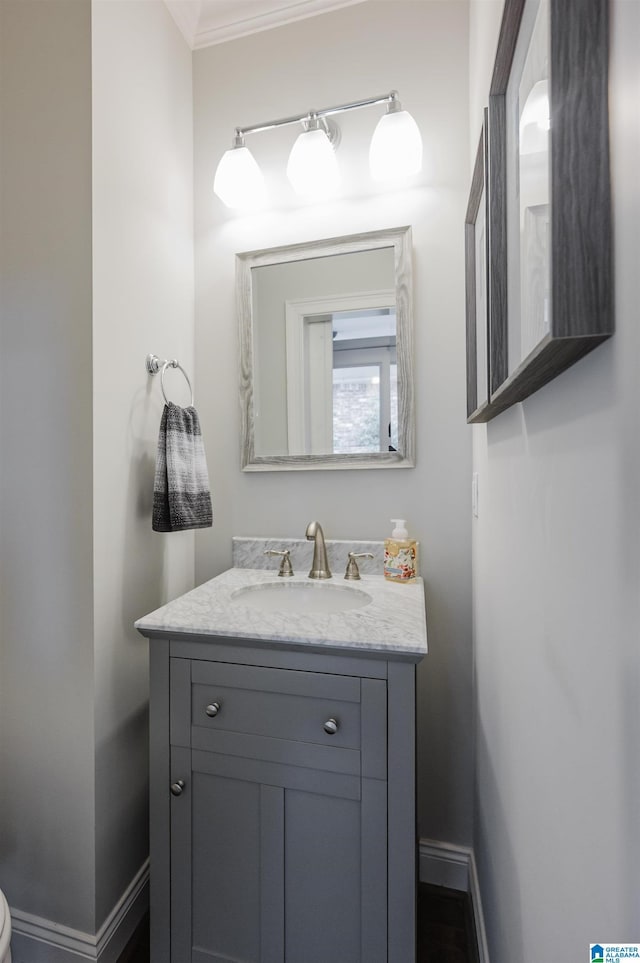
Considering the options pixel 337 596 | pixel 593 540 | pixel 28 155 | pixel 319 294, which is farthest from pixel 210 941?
pixel 28 155

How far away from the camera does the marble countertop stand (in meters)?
0.92

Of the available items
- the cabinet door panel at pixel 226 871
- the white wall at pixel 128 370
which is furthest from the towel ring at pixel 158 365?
the cabinet door panel at pixel 226 871

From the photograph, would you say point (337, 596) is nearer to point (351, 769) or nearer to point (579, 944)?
point (351, 769)

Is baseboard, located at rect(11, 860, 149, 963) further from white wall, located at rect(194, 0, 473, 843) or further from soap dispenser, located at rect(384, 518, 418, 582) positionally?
soap dispenser, located at rect(384, 518, 418, 582)

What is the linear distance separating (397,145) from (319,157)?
0.24 metres

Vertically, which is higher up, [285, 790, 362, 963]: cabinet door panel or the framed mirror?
the framed mirror

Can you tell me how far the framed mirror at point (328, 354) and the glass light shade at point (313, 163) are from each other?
0.17 m

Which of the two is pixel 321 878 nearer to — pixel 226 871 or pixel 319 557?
pixel 226 871

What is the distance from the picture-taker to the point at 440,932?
1.25 m

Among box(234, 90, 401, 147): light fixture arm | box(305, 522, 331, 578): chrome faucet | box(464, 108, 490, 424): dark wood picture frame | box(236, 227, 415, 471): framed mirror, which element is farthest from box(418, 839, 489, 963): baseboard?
box(234, 90, 401, 147): light fixture arm

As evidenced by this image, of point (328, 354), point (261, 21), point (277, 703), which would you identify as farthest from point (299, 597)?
point (261, 21)

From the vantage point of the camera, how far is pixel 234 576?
1473mm

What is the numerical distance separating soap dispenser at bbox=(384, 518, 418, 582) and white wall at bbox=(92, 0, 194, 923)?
691 millimetres

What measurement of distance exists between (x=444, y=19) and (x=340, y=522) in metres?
1.56
